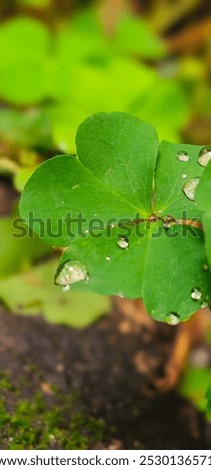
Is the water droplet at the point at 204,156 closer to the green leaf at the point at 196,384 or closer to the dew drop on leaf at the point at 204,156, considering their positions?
the dew drop on leaf at the point at 204,156

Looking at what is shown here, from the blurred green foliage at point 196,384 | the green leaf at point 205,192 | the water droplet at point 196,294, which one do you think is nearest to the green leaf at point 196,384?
the blurred green foliage at point 196,384

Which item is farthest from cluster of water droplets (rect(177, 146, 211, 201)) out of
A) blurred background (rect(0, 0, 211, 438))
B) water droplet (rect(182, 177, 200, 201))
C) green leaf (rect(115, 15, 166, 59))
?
green leaf (rect(115, 15, 166, 59))

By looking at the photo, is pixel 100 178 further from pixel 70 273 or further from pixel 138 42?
pixel 138 42

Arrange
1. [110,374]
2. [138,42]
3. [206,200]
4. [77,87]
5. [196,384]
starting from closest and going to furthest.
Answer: [206,200]
[110,374]
[196,384]
[77,87]
[138,42]

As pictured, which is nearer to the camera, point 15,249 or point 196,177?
point 196,177

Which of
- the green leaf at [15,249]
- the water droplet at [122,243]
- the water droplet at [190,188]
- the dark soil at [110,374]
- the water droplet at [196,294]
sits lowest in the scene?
the dark soil at [110,374]

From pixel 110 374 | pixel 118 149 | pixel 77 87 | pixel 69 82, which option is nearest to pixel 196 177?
pixel 118 149

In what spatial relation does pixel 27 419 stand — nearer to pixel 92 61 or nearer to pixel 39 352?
pixel 39 352
